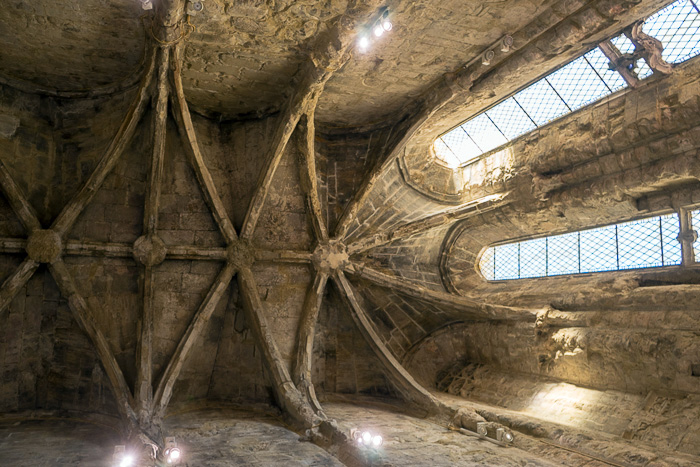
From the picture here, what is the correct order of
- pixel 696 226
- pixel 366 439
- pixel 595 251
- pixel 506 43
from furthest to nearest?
pixel 595 251
pixel 696 226
pixel 506 43
pixel 366 439

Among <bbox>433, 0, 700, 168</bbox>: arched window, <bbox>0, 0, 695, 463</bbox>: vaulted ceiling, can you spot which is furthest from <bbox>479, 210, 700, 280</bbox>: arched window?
<bbox>433, 0, 700, 168</bbox>: arched window

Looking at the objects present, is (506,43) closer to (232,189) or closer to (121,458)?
(232,189)

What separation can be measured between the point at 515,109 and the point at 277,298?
513cm

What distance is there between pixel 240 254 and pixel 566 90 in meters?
5.70

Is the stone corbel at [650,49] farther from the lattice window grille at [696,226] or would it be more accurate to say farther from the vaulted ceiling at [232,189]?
the lattice window grille at [696,226]

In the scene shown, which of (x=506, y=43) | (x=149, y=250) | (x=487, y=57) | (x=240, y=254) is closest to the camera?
(x=506, y=43)

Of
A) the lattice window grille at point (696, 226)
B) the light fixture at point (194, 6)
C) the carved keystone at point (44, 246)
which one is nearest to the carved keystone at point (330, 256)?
the carved keystone at point (44, 246)

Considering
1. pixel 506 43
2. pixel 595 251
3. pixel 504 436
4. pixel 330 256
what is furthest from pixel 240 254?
pixel 595 251

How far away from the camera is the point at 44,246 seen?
25.7ft

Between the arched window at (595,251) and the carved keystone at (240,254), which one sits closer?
the arched window at (595,251)

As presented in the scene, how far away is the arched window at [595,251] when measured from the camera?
25.6 ft

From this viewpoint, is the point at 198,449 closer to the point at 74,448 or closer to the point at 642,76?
the point at 74,448

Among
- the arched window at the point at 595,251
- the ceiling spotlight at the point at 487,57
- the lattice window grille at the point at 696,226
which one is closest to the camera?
the ceiling spotlight at the point at 487,57

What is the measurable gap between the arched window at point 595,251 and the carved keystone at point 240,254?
5.02 meters
